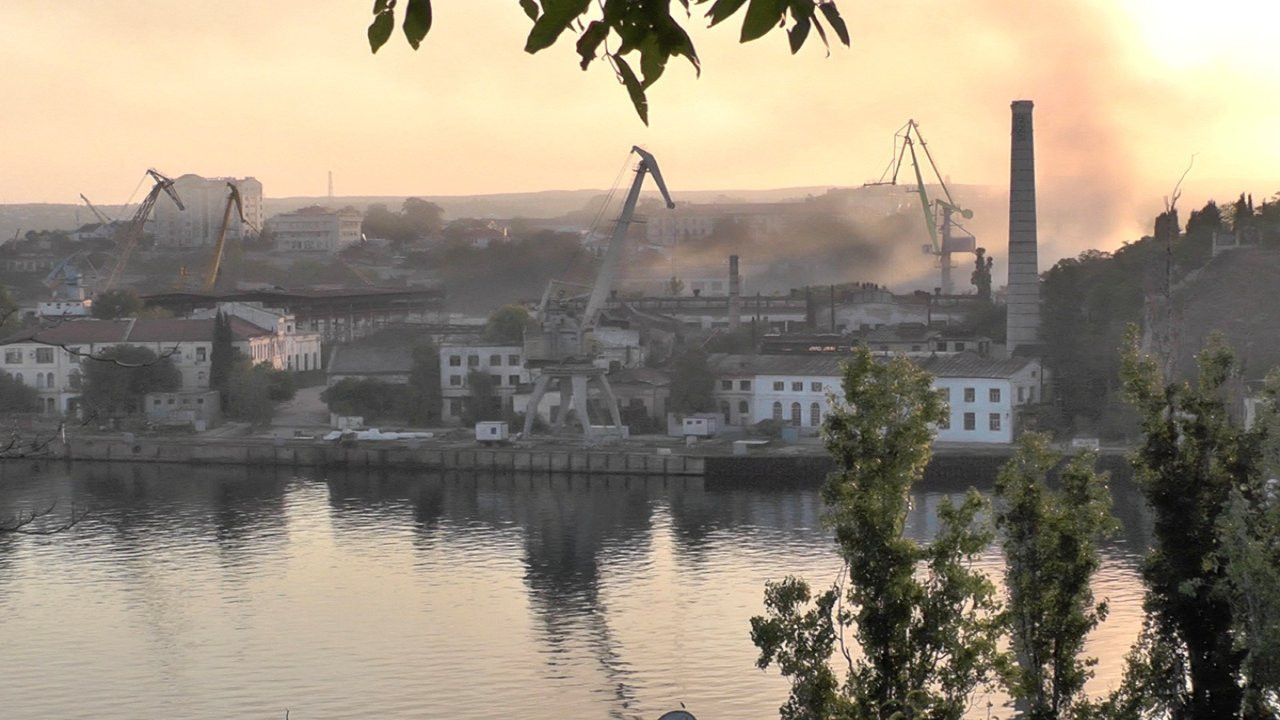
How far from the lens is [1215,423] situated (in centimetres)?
392

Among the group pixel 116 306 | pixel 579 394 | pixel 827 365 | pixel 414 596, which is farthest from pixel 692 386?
pixel 116 306

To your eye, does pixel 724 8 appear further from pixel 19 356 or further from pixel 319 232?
pixel 319 232

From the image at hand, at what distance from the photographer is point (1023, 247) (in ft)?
47.7

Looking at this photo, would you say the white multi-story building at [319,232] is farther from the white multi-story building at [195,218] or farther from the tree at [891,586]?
the tree at [891,586]

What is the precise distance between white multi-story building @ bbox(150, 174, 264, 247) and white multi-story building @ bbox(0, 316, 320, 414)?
15.6 meters

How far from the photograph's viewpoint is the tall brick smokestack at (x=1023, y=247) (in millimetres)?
14492

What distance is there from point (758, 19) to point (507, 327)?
13.6m

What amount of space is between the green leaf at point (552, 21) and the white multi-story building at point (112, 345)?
13.0 m

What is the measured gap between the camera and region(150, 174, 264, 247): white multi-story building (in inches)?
1255

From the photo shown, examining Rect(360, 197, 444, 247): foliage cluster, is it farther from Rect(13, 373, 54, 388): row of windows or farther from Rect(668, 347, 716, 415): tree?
Rect(668, 347, 716, 415): tree

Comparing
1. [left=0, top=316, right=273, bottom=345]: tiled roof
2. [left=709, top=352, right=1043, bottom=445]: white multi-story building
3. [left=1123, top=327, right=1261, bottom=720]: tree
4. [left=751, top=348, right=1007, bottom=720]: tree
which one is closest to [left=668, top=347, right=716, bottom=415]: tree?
[left=709, top=352, right=1043, bottom=445]: white multi-story building

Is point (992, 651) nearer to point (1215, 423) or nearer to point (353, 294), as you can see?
point (1215, 423)

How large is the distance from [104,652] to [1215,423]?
14.1 feet

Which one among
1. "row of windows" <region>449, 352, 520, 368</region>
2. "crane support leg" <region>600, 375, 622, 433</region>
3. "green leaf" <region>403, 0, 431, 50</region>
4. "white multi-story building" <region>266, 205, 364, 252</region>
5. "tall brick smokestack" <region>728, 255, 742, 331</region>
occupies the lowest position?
"crane support leg" <region>600, 375, 622, 433</region>
